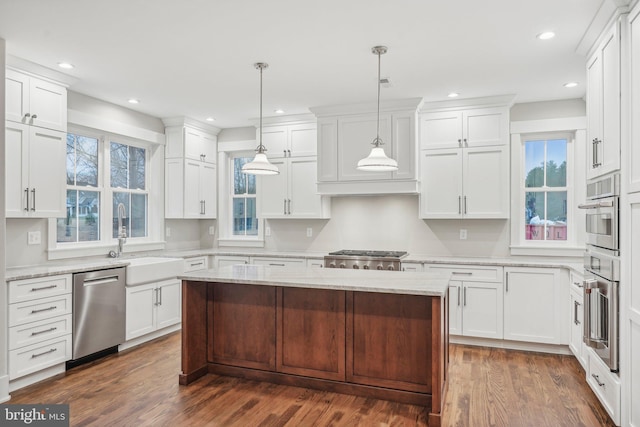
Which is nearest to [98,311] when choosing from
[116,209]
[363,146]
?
[116,209]

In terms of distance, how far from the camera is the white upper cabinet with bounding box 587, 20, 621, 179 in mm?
2590

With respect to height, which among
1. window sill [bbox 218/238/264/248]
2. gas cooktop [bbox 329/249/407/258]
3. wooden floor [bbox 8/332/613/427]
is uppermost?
window sill [bbox 218/238/264/248]

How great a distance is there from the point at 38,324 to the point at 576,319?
14.7 ft

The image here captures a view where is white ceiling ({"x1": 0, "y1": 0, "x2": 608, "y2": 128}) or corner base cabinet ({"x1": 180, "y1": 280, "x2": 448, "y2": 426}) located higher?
white ceiling ({"x1": 0, "y1": 0, "x2": 608, "y2": 128})

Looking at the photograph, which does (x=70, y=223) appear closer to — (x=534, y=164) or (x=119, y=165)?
(x=119, y=165)

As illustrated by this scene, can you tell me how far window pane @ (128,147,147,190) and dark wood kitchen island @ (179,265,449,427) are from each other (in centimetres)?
237

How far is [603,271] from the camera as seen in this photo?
9.13ft

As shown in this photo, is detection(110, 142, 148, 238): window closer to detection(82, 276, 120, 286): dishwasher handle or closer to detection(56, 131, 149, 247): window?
detection(56, 131, 149, 247): window

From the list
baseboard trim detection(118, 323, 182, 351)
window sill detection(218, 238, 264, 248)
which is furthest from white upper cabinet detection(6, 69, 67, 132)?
window sill detection(218, 238, 264, 248)

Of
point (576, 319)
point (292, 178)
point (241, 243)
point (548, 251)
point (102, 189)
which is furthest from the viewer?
point (241, 243)

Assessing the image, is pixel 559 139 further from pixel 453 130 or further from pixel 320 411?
pixel 320 411

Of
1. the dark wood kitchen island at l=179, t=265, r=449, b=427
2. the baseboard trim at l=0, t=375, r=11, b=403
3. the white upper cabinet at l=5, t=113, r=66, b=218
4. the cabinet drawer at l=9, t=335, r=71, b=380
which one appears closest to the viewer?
the dark wood kitchen island at l=179, t=265, r=449, b=427

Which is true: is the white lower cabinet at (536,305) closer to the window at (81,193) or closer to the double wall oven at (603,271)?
the double wall oven at (603,271)

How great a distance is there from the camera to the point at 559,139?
183 inches
